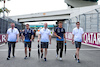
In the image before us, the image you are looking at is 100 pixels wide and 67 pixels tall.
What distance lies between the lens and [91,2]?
62.5m

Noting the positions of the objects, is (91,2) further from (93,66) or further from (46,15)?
(93,66)

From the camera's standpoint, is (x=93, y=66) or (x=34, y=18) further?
(x=34, y=18)

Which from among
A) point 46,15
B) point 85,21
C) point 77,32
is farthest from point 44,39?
point 46,15

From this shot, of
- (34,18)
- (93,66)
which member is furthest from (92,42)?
(34,18)

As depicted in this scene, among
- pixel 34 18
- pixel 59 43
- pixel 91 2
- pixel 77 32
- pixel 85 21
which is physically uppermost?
pixel 91 2

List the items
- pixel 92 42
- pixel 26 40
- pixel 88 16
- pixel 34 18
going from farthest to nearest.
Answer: pixel 34 18, pixel 88 16, pixel 92 42, pixel 26 40

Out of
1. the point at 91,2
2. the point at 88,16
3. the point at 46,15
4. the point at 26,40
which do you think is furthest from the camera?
the point at 91,2

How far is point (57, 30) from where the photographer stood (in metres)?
6.73

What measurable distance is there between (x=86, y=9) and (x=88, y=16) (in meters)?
18.9

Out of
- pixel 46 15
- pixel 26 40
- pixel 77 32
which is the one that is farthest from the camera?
pixel 46 15

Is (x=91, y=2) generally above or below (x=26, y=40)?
above

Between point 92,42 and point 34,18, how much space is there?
→ 3874cm

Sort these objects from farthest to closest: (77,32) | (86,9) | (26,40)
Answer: (86,9) < (26,40) < (77,32)

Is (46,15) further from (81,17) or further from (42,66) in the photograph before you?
(42,66)
